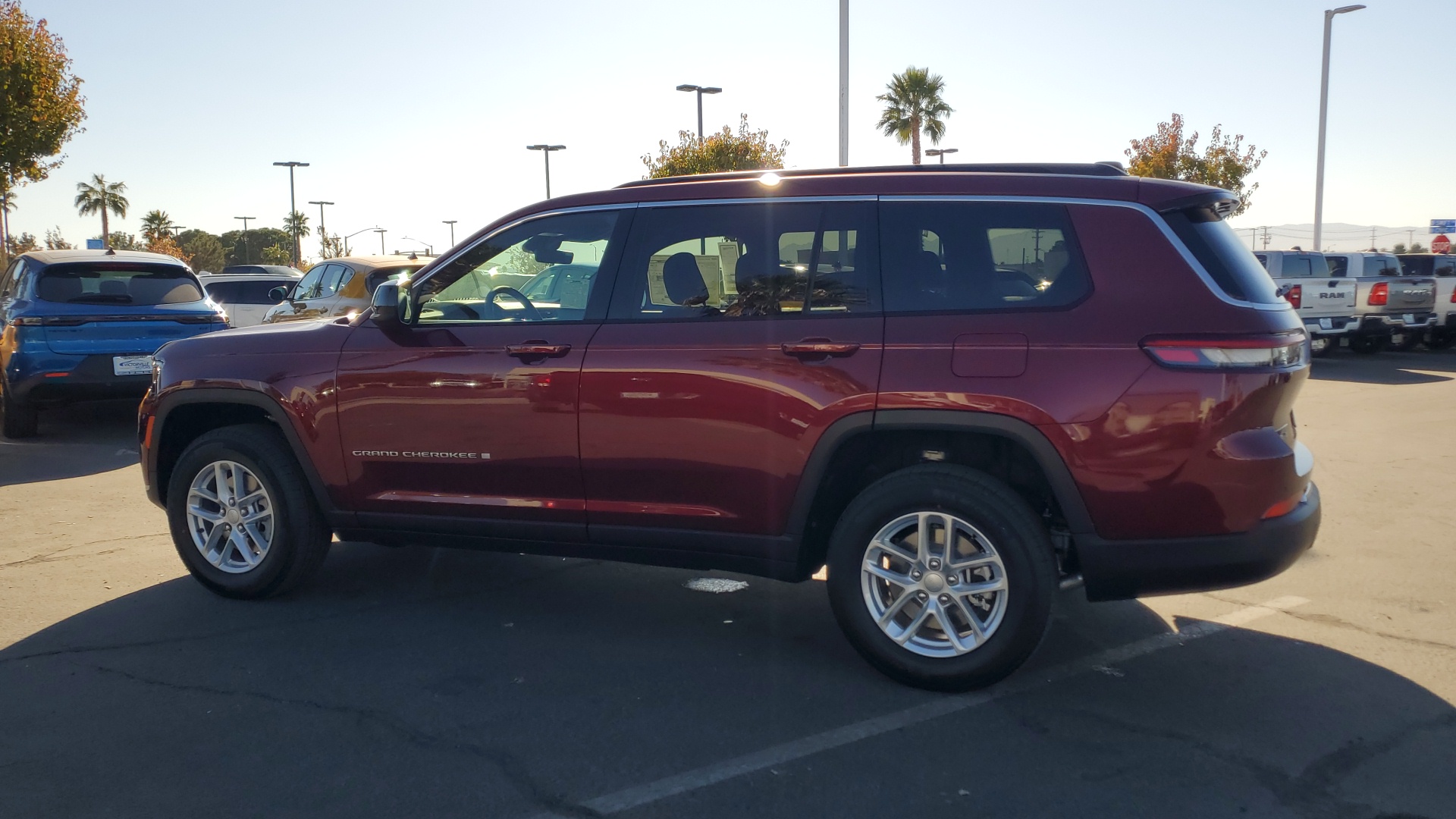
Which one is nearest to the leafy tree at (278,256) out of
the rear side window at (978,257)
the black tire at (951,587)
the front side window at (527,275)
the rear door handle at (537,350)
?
the front side window at (527,275)

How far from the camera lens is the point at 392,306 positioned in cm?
485

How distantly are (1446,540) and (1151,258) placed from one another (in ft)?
12.3

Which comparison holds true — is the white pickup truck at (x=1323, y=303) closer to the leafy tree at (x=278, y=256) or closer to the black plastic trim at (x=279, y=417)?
the black plastic trim at (x=279, y=417)

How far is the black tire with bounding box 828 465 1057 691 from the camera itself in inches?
153

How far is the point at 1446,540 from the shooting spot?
6.23 m

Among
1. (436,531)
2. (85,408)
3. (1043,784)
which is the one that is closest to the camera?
(1043,784)

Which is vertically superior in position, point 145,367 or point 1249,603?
point 145,367

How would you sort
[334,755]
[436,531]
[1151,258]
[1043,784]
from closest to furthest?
1. [1043,784]
2. [334,755]
3. [1151,258]
4. [436,531]

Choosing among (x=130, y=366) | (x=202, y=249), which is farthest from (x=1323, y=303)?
(x=202, y=249)

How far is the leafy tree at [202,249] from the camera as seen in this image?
79.9 meters

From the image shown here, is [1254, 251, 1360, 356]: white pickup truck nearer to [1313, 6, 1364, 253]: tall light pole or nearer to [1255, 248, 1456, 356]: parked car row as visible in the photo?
[1255, 248, 1456, 356]: parked car row

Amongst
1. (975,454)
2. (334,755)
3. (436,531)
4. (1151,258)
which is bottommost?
(334,755)

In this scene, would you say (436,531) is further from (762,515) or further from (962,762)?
(962,762)

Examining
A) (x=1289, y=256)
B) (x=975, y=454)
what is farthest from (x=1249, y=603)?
(x=1289, y=256)
